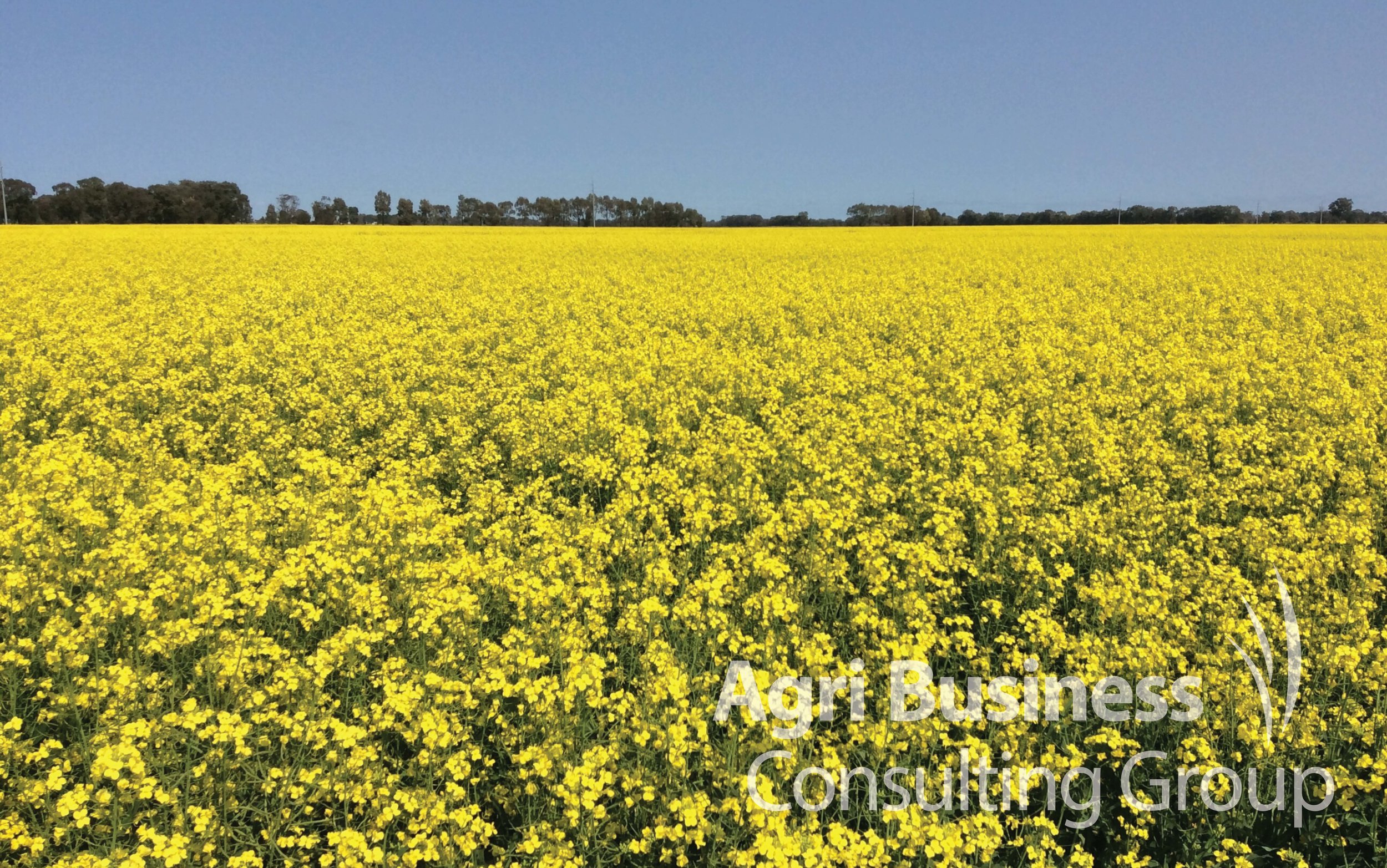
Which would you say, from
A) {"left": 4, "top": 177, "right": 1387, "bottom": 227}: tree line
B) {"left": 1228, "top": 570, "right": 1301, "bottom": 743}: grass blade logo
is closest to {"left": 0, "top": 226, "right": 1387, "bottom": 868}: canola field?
{"left": 1228, "top": 570, "right": 1301, "bottom": 743}: grass blade logo

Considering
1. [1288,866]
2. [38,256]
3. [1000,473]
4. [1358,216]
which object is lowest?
[1288,866]

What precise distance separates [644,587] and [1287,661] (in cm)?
387

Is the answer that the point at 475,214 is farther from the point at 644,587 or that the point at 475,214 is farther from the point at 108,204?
the point at 644,587

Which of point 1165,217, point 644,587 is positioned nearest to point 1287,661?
point 644,587

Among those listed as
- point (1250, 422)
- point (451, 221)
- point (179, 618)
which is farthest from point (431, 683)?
point (451, 221)

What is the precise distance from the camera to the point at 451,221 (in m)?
89.8

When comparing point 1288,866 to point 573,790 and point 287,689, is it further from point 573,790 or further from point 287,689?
point 287,689

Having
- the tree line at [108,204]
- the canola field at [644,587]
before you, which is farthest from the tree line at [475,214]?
the canola field at [644,587]

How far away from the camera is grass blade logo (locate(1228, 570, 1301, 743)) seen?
12.5 ft

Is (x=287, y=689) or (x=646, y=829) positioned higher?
(x=287, y=689)

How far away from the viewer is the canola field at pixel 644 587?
3.41 m

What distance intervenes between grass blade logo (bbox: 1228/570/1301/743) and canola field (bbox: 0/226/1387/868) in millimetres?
48

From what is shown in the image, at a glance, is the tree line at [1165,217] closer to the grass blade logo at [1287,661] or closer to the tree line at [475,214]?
the tree line at [475,214]

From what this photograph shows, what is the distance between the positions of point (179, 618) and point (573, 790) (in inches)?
110
